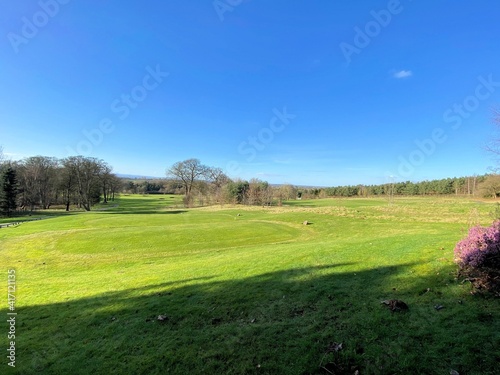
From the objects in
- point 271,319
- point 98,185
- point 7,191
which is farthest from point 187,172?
point 271,319

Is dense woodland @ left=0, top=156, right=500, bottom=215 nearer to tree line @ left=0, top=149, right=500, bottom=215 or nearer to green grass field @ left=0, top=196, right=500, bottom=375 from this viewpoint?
tree line @ left=0, top=149, right=500, bottom=215

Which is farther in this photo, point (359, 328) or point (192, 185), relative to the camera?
point (192, 185)

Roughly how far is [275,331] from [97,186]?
69.9 meters

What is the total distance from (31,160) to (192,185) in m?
35.6

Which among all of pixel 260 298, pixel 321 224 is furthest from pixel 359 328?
pixel 321 224

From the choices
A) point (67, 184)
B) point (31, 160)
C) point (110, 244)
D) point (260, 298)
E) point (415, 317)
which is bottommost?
point (110, 244)

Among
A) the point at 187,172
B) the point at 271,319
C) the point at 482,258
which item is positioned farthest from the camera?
the point at 187,172

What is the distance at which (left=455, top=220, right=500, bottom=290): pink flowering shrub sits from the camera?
5020mm

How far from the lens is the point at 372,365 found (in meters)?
3.54

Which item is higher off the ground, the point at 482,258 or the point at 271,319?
the point at 482,258

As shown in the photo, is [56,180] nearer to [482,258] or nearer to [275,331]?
[275,331]

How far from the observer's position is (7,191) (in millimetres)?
43469

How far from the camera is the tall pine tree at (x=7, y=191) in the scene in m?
42.9

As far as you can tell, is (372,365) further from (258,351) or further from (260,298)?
(260,298)
